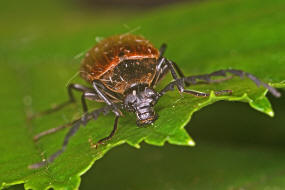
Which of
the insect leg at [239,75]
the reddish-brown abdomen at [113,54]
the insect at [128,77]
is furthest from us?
the reddish-brown abdomen at [113,54]

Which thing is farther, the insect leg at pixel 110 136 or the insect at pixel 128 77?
the insect at pixel 128 77

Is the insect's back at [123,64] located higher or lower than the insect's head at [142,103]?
higher

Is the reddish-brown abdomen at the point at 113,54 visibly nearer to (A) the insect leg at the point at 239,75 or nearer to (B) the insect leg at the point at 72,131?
(B) the insect leg at the point at 72,131

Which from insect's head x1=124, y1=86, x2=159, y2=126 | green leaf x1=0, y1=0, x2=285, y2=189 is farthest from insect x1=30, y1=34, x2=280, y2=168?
green leaf x1=0, y1=0, x2=285, y2=189

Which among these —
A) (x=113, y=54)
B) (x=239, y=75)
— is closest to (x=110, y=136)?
(x=113, y=54)

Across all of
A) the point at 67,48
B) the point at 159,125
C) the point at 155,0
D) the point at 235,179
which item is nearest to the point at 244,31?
the point at 235,179

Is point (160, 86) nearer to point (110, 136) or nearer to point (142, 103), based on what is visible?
point (142, 103)

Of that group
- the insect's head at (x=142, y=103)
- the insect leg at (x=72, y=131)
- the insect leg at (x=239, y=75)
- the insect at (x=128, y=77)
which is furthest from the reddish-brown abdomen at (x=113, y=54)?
the insect leg at (x=239, y=75)
